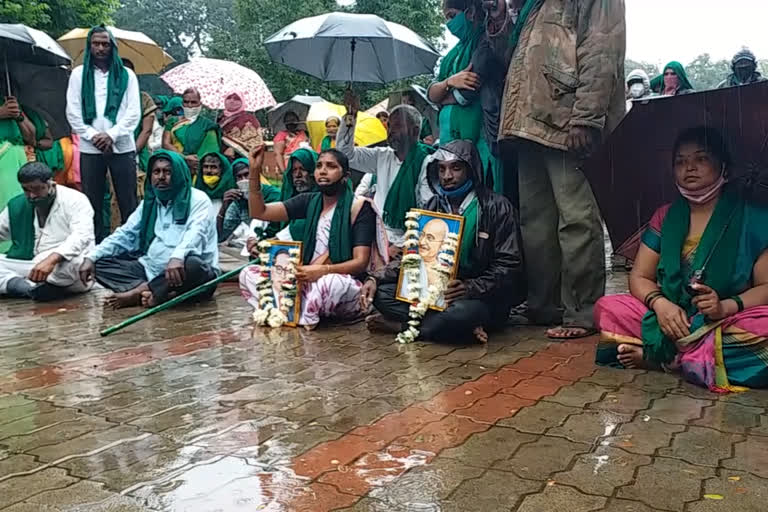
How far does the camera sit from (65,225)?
6547 mm

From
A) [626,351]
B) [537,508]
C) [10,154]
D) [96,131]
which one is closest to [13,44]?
[10,154]

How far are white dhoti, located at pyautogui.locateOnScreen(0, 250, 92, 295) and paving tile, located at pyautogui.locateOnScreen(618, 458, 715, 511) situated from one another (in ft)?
17.6

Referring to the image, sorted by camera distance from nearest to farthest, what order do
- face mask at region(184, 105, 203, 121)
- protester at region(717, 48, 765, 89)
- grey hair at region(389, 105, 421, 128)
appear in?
grey hair at region(389, 105, 421, 128), protester at region(717, 48, 765, 89), face mask at region(184, 105, 203, 121)

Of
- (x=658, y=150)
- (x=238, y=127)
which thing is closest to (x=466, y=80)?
(x=658, y=150)

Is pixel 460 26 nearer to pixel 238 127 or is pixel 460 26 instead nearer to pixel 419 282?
pixel 419 282

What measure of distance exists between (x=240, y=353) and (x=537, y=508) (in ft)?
8.22

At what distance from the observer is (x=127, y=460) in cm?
271

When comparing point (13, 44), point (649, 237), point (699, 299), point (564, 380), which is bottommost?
point (564, 380)

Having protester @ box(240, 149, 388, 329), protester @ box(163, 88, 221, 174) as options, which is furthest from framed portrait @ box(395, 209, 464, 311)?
protester @ box(163, 88, 221, 174)

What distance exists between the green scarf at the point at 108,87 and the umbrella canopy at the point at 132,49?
4.17m

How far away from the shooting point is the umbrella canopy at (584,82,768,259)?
11.7ft

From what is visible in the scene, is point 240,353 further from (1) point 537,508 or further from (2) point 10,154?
(2) point 10,154

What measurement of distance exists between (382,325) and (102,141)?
3.67 metres

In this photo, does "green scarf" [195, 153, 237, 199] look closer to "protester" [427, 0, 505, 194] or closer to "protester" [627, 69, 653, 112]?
"protester" [427, 0, 505, 194]
